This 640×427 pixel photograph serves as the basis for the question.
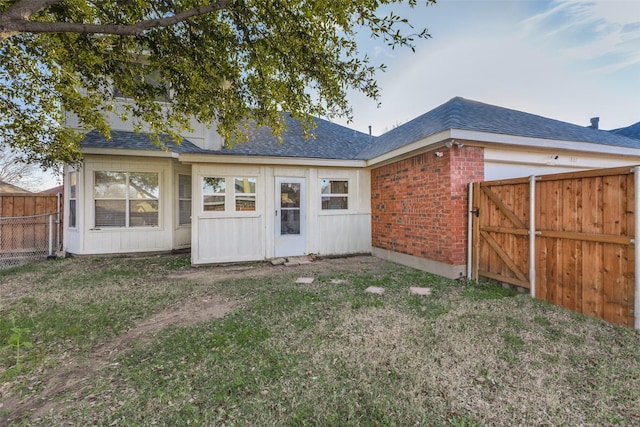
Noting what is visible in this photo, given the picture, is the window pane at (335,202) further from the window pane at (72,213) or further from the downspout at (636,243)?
the window pane at (72,213)

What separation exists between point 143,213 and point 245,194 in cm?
337

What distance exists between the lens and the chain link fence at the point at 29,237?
7793 millimetres

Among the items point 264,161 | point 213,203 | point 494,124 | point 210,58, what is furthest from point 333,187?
point 210,58

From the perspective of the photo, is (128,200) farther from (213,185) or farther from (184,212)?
(213,185)

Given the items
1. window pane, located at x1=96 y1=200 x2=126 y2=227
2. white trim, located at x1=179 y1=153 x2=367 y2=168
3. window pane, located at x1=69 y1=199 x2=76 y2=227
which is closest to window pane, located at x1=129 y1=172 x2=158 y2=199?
window pane, located at x1=96 y1=200 x2=126 y2=227

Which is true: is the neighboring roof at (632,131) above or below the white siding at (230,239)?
above

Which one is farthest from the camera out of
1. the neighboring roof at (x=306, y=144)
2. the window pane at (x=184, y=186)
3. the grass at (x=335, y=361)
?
the window pane at (x=184, y=186)

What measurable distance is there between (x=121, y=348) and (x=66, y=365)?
45 cm

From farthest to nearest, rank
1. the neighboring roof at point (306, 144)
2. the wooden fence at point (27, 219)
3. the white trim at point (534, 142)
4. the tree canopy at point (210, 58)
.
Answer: the wooden fence at point (27, 219) → the neighboring roof at point (306, 144) → the white trim at point (534, 142) → the tree canopy at point (210, 58)

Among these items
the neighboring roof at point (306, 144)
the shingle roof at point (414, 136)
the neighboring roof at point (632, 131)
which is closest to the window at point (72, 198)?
the shingle roof at point (414, 136)

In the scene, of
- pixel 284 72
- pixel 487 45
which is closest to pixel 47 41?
pixel 284 72

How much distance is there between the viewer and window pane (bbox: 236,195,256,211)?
7.48 meters

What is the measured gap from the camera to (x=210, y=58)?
5098 millimetres

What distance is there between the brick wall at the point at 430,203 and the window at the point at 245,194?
3726 mm
